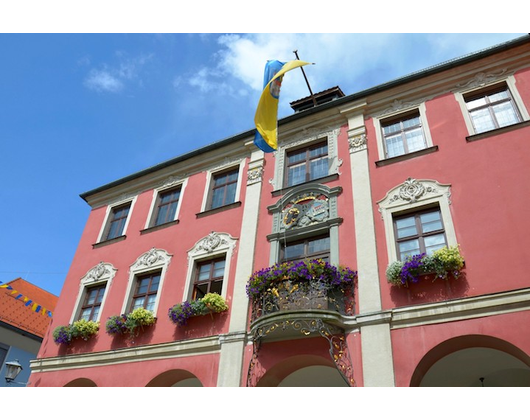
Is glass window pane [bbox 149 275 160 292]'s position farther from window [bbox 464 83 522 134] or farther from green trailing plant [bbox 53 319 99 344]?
window [bbox 464 83 522 134]

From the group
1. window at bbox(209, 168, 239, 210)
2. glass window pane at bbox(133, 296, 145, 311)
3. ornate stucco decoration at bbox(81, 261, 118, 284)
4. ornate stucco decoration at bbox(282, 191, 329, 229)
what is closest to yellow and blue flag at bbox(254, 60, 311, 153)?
ornate stucco decoration at bbox(282, 191, 329, 229)

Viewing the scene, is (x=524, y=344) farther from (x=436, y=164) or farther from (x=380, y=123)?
(x=380, y=123)

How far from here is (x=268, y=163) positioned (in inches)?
583

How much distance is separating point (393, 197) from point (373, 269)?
6.99ft

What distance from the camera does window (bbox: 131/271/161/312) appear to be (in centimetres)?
1390

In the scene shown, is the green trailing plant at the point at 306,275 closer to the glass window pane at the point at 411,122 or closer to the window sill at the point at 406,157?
the window sill at the point at 406,157

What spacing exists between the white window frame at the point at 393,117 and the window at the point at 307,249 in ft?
9.75

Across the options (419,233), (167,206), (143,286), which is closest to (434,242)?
(419,233)

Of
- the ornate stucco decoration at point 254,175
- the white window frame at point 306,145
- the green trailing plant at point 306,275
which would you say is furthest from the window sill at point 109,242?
the green trailing plant at point 306,275

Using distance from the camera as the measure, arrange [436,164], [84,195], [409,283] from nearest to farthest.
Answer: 1. [409,283]
2. [436,164]
3. [84,195]

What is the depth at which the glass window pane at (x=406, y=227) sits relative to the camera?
10883 mm

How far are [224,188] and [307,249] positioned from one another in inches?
181

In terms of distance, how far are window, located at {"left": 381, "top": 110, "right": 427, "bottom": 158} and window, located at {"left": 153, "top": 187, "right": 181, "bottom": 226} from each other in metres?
7.64
